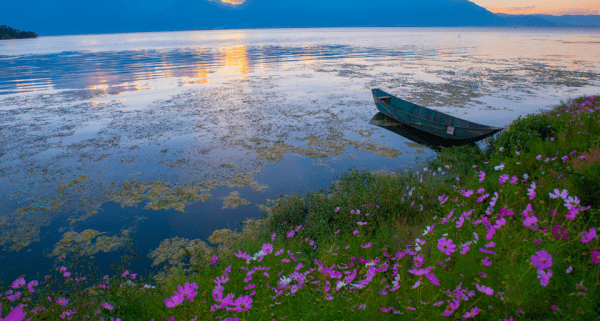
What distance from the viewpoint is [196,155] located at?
11.7 metres

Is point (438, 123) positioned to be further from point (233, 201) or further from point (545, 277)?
point (545, 277)

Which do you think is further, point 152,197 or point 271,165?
point 271,165

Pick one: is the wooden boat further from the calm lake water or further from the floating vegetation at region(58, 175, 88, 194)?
the floating vegetation at region(58, 175, 88, 194)

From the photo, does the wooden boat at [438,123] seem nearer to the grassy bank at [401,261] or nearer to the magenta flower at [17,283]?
the grassy bank at [401,261]

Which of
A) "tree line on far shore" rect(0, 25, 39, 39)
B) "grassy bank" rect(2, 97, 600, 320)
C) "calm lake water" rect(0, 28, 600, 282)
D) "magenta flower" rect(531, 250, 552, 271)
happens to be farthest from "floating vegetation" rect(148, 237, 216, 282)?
"tree line on far shore" rect(0, 25, 39, 39)

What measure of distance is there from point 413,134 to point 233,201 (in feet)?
31.2

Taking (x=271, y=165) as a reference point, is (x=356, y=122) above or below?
above

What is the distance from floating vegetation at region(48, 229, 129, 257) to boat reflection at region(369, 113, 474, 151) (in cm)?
1149

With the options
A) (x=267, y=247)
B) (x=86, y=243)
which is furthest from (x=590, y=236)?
(x=86, y=243)

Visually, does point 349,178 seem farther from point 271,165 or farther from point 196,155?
point 196,155

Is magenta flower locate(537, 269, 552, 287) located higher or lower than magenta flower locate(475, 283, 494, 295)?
higher

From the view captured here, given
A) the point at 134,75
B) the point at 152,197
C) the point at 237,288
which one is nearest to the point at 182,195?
the point at 152,197

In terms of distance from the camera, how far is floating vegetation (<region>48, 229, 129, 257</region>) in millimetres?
6758

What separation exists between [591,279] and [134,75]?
36427 millimetres
